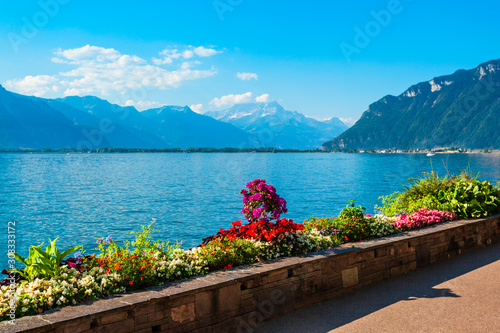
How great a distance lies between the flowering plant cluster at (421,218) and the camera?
27.1 feet

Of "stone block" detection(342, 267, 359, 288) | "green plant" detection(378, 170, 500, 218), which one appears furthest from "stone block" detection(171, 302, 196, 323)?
"green plant" detection(378, 170, 500, 218)

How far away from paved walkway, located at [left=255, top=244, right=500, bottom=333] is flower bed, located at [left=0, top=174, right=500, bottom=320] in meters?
1.00

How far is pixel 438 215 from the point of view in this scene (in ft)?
30.0

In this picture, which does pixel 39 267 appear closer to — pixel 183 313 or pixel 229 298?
pixel 183 313

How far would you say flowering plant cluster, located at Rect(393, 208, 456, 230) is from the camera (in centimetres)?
826

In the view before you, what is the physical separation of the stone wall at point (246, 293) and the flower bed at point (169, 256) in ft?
0.78

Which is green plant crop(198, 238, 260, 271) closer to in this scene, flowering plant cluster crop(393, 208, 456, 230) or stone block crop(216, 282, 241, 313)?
stone block crop(216, 282, 241, 313)

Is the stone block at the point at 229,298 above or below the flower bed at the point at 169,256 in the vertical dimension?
below

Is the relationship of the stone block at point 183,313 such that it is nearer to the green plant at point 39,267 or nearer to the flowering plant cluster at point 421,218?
the green plant at point 39,267

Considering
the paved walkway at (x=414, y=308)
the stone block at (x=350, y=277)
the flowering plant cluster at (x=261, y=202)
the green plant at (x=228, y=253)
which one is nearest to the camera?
the paved walkway at (x=414, y=308)

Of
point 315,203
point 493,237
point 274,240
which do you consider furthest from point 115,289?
point 315,203

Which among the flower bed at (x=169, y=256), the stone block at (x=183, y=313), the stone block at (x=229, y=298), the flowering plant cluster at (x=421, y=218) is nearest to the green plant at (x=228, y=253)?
the flower bed at (x=169, y=256)

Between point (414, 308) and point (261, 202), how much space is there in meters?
2.97

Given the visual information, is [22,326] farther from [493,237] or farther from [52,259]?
[493,237]
